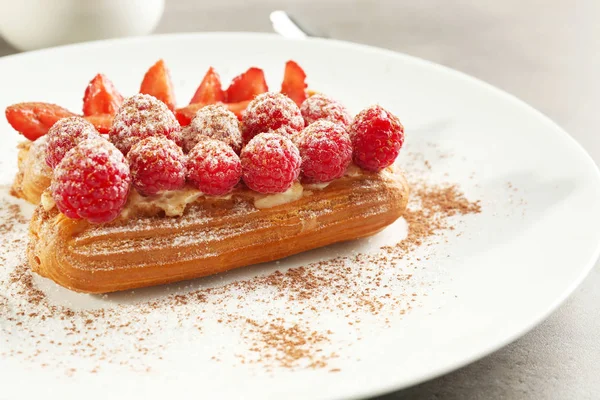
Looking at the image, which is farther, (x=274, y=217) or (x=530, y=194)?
(x=530, y=194)

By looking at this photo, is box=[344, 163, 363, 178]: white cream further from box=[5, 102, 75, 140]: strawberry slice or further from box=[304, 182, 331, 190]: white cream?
box=[5, 102, 75, 140]: strawberry slice

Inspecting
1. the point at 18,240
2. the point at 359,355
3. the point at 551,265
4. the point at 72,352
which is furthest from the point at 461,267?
the point at 18,240

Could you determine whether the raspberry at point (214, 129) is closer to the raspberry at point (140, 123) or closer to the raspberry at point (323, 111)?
the raspberry at point (140, 123)

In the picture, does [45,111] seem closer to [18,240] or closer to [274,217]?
[18,240]

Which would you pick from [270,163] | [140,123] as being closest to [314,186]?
[270,163]

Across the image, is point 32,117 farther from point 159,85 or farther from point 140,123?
point 140,123
